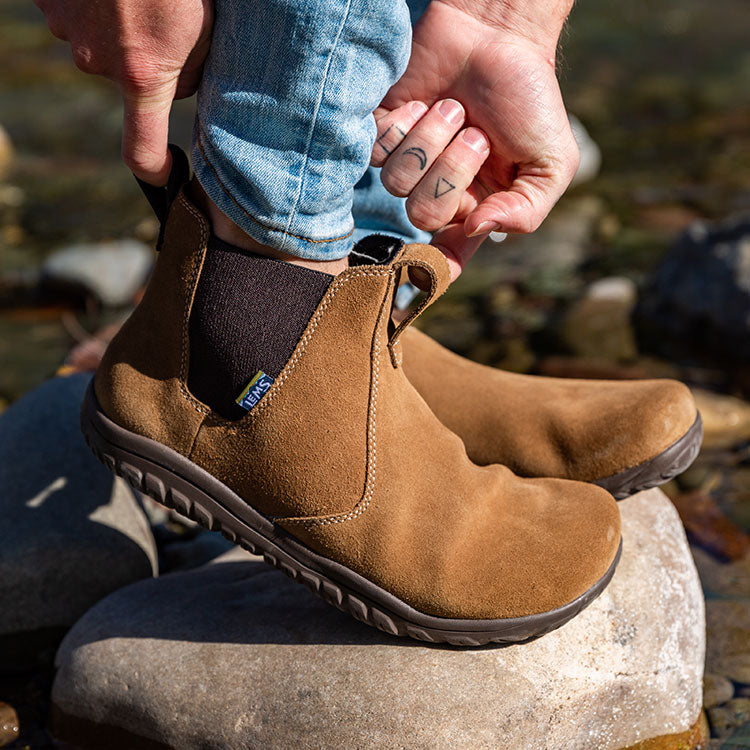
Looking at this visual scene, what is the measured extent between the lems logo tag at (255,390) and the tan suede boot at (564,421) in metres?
0.54

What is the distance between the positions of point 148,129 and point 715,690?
64.8 inches

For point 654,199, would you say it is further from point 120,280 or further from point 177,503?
point 177,503

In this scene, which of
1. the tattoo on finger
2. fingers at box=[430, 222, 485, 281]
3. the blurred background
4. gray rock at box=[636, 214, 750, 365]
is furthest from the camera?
gray rock at box=[636, 214, 750, 365]

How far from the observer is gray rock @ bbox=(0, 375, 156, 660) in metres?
2.24

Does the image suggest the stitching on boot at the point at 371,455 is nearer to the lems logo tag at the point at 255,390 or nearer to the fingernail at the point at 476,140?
the lems logo tag at the point at 255,390

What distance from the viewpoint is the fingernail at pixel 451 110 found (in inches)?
72.8

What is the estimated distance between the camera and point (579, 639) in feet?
6.20

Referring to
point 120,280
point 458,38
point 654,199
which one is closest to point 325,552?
point 458,38

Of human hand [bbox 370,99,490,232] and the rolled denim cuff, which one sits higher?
human hand [bbox 370,99,490,232]

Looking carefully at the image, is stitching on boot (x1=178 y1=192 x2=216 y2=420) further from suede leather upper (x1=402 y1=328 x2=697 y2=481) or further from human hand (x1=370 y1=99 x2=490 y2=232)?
suede leather upper (x1=402 y1=328 x2=697 y2=481)

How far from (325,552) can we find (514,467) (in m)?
0.54

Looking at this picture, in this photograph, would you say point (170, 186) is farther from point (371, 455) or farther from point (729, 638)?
point (729, 638)

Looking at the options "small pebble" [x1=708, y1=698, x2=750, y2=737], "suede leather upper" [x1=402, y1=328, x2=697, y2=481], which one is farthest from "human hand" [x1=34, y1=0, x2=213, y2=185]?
"small pebble" [x1=708, y1=698, x2=750, y2=737]

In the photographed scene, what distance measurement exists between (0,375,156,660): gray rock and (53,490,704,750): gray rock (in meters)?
0.22
